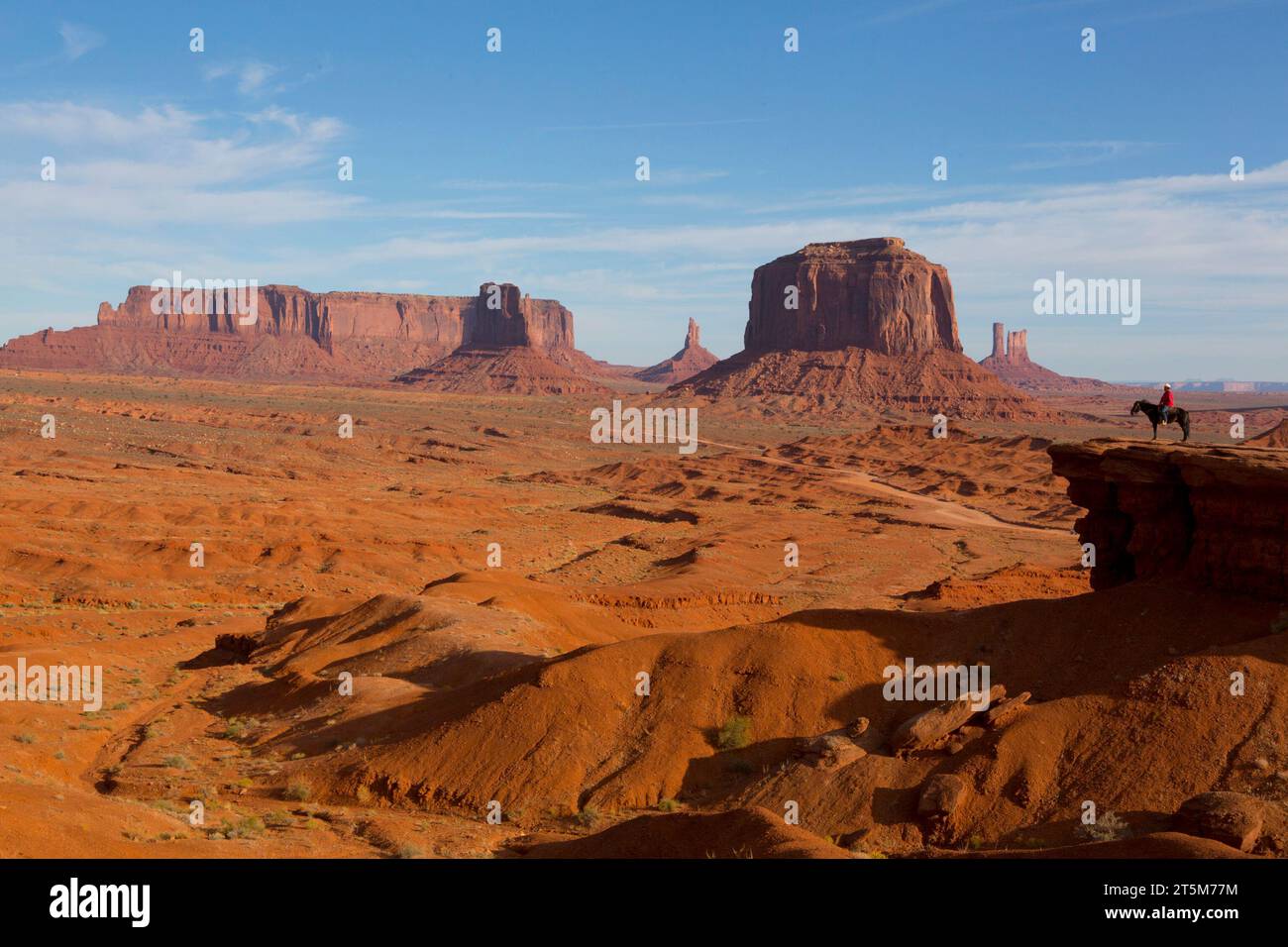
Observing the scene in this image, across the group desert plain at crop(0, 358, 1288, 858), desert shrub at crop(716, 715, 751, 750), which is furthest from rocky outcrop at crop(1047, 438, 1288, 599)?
desert shrub at crop(716, 715, 751, 750)

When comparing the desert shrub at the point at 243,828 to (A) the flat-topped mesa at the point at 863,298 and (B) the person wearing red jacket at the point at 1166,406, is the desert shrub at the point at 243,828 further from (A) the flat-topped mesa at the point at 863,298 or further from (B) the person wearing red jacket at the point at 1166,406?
(A) the flat-topped mesa at the point at 863,298

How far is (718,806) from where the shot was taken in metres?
17.9

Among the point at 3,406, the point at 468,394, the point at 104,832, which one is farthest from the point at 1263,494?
the point at 468,394

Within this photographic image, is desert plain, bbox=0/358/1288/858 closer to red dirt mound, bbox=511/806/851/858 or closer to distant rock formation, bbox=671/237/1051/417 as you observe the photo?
A: red dirt mound, bbox=511/806/851/858

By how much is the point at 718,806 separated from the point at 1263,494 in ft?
38.3

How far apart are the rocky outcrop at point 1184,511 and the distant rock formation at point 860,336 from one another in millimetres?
130104

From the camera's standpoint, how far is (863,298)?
16212cm

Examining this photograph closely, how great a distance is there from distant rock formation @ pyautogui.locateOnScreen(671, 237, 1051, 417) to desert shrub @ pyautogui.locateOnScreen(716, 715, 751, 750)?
135194 millimetres

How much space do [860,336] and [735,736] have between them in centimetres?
15043

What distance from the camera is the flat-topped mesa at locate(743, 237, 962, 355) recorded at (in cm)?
16088

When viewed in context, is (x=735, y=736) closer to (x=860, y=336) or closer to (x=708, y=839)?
(x=708, y=839)

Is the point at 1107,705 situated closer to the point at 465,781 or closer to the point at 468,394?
the point at 465,781

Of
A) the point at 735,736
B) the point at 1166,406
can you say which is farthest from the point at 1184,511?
the point at 735,736

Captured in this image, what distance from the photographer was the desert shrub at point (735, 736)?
1923cm
